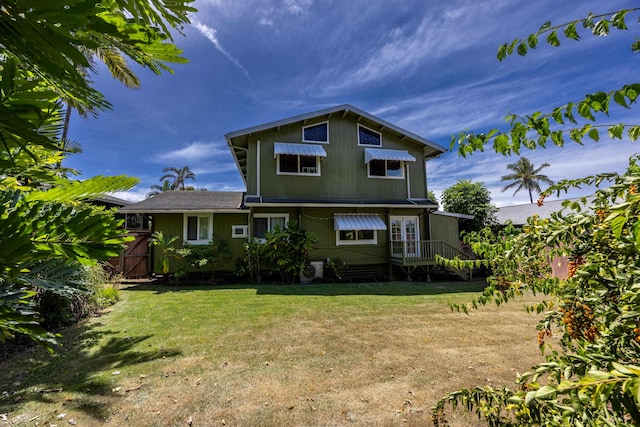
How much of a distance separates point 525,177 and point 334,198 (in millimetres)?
35685

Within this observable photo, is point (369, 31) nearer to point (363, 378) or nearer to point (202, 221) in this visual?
point (363, 378)

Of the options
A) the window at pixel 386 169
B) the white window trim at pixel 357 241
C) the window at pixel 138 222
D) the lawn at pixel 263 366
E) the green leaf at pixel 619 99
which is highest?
the window at pixel 386 169

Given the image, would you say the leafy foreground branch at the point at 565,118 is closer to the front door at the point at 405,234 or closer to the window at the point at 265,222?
the window at the point at 265,222

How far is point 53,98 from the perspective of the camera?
76 cm

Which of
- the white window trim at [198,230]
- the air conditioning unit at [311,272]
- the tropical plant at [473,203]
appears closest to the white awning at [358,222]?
the air conditioning unit at [311,272]

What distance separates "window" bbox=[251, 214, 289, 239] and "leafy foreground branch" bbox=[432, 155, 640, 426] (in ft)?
34.9

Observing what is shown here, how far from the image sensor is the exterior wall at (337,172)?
40.4 feet

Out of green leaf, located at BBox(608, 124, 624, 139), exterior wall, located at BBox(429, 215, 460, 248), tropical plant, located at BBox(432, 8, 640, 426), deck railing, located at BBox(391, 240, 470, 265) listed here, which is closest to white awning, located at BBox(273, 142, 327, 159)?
deck railing, located at BBox(391, 240, 470, 265)

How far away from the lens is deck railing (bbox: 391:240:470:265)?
1212 centimetres

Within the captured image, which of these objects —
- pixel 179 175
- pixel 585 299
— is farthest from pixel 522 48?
pixel 179 175

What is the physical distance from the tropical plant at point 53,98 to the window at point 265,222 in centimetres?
1126

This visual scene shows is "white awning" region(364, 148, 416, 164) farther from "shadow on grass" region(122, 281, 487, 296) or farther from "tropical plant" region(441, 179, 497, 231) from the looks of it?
"tropical plant" region(441, 179, 497, 231)

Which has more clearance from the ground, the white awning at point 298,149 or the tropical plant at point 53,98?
the white awning at point 298,149

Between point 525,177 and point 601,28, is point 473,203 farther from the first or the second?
point 525,177
